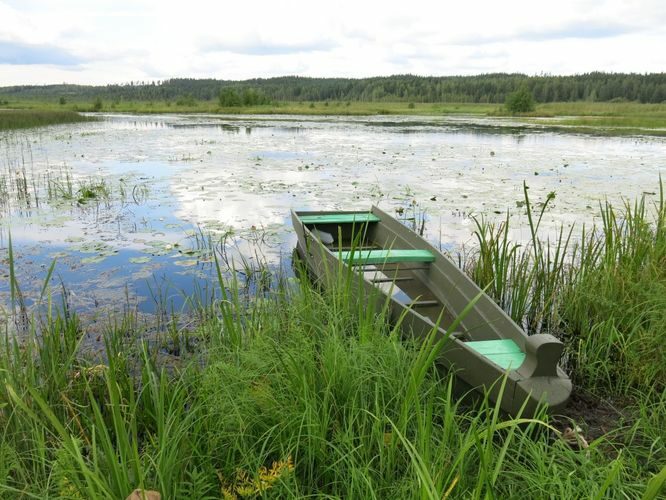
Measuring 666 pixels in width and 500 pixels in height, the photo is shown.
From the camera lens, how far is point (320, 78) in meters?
111

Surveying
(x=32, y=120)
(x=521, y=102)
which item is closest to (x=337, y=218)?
(x=32, y=120)

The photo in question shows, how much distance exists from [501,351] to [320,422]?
1.48 m

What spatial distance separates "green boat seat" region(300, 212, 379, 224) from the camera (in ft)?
20.4

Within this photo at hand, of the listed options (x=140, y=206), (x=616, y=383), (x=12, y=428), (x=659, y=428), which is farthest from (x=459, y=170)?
(x=12, y=428)

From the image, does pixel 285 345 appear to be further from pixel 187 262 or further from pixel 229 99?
pixel 229 99

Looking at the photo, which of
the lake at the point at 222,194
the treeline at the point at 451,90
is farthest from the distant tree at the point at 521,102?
the lake at the point at 222,194

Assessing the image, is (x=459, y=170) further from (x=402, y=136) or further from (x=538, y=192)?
(x=402, y=136)

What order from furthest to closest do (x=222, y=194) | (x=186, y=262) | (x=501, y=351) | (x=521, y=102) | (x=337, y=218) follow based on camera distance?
(x=521, y=102) < (x=222, y=194) < (x=337, y=218) < (x=186, y=262) < (x=501, y=351)

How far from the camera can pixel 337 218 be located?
6.36 m

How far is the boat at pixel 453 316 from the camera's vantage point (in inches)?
103

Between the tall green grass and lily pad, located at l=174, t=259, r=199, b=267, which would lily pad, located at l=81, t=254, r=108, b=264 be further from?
the tall green grass

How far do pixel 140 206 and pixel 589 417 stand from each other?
769 cm

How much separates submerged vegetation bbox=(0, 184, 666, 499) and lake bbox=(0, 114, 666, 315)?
0.71 m

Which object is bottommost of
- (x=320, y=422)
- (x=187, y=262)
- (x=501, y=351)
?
(x=187, y=262)
